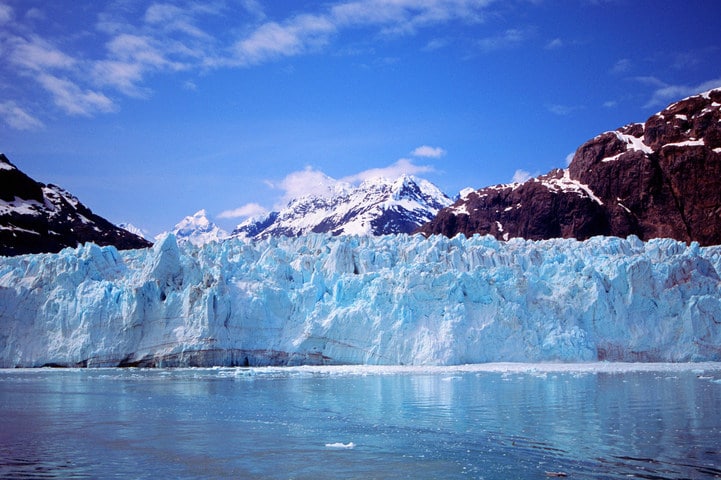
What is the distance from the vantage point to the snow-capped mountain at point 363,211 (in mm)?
129500

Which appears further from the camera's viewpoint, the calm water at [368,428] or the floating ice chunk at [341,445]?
the floating ice chunk at [341,445]

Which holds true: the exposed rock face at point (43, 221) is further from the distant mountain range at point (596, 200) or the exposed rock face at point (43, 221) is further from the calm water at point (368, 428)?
the calm water at point (368, 428)

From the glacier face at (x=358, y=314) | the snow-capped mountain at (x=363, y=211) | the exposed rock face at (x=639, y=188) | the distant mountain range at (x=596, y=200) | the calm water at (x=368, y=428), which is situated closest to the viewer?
the calm water at (x=368, y=428)

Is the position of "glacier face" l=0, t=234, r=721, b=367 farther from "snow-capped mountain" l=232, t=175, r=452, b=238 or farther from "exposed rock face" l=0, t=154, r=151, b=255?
"snow-capped mountain" l=232, t=175, r=452, b=238

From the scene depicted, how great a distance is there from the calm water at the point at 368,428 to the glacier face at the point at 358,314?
5.12 meters

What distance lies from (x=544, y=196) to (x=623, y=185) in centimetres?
661

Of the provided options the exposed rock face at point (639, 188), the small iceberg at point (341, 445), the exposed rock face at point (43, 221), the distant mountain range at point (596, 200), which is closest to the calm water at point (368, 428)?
the small iceberg at point (341, 445)

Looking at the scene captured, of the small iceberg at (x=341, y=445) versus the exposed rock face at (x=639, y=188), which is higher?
the exposed rock face at (x=639, y=188)

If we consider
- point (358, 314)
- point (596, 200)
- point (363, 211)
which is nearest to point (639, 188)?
point (596, 200)

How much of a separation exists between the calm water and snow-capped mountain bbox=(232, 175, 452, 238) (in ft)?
313

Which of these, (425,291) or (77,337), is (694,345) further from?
(77,337)

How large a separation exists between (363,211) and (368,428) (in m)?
132

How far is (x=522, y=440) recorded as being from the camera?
35.1 feet

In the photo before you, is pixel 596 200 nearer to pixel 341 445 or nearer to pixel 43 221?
pixel 43 221
